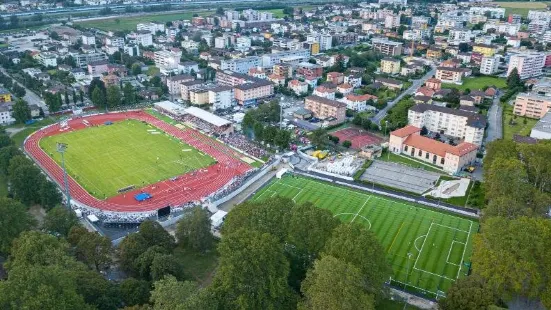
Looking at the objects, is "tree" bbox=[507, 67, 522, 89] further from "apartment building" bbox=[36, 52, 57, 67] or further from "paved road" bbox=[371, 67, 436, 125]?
"apartment building" bbox=[36, 52, 57, 67]

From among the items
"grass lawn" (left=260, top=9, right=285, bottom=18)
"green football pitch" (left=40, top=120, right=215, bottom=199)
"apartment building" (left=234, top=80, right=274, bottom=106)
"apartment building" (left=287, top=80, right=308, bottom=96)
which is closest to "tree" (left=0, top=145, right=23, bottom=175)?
"green football pitch" (left=40, top=120, right=215, bottom=199)

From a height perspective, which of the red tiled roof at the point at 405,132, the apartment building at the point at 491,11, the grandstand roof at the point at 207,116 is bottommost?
the grandstand roof at the point at 207,116

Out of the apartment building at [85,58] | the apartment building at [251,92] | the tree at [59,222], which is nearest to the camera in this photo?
the tree at [59,222]

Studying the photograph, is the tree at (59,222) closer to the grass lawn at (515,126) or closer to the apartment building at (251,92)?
the apartment building at (251,92)

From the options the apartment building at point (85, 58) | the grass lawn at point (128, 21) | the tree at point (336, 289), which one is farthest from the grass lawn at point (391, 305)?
the grass lawn at point (128, 21)

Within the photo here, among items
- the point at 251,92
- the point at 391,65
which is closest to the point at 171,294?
the point at 251,92

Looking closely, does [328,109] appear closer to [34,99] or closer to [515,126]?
[515,126]
